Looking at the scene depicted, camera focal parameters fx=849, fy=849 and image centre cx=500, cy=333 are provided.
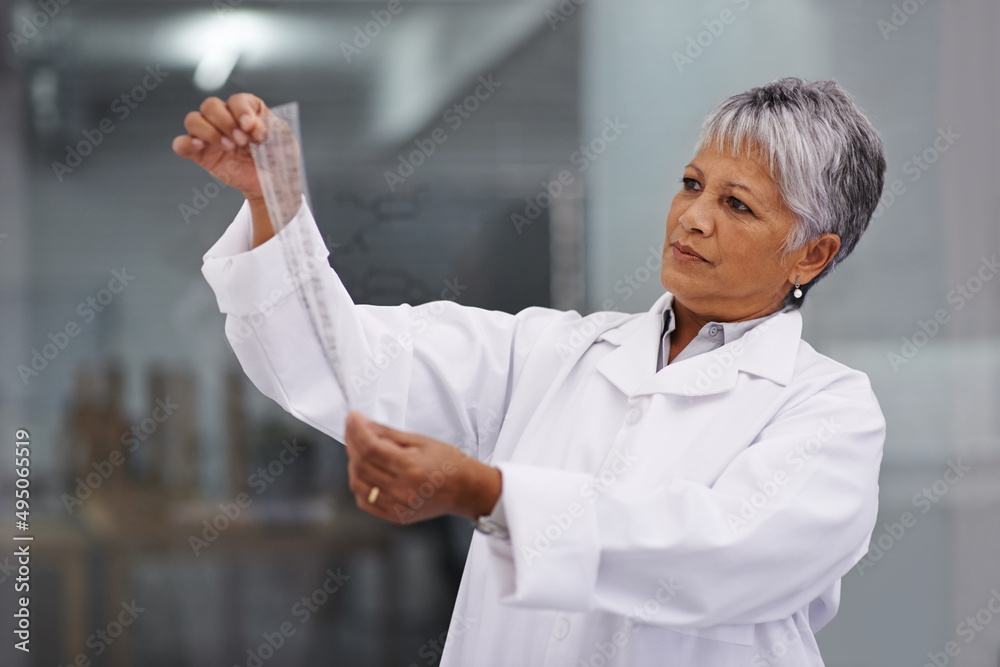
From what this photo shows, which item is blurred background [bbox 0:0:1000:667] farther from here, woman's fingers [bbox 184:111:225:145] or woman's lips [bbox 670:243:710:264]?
woman's fingers [bbox 184:111:225:145]

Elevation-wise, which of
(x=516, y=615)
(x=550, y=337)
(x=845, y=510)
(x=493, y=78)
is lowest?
(x=516, y=615)

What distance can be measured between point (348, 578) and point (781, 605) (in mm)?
1410

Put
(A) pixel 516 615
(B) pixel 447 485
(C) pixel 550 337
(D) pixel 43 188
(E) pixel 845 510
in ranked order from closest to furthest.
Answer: (B) pixel 447 485 < (E) pixel 845 510 < (A) pixel 516 615 < (C) pixel 550 337 < (D) pixel 43 188

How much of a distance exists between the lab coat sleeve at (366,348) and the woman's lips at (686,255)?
0.21 m

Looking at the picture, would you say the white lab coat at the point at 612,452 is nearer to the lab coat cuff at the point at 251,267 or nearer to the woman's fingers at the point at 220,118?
the lab coat cuff at the point at 251,267

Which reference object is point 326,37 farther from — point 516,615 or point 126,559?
point 516,615

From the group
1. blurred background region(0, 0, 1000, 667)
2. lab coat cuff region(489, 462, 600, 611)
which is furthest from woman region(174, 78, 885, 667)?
blurred background region(0, 0, 1000, 667)

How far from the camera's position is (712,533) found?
2.63ft

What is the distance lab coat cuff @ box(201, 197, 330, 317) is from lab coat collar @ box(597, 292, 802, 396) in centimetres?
39

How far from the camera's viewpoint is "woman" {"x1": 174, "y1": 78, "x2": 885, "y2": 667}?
77cm

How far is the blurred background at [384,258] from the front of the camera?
6.64 feet

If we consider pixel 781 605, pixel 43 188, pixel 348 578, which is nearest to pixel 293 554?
pixel 348 578

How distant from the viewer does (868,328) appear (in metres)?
2.15

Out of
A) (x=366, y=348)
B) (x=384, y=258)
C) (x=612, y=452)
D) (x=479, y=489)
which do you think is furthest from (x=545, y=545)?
(x=384, y=258)
